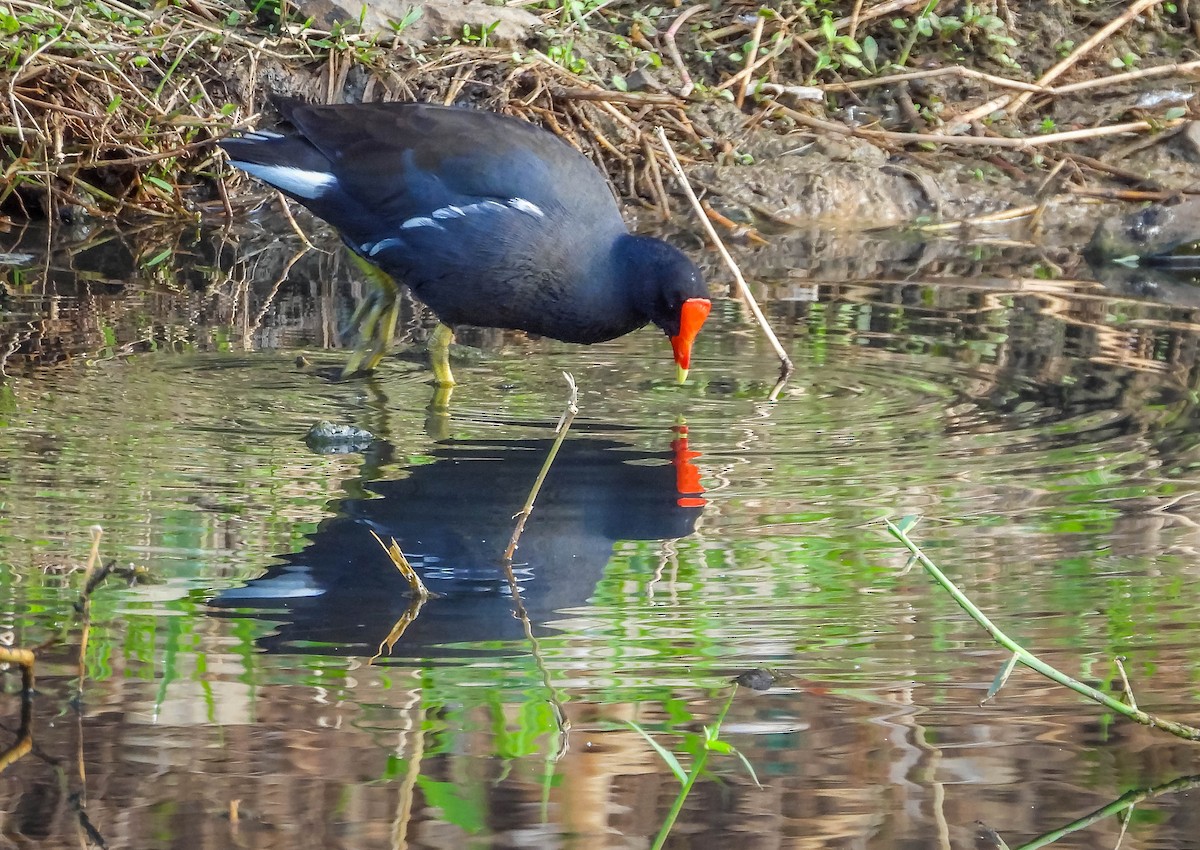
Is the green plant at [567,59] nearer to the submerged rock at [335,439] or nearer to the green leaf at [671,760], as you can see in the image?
the submerged rock at [335,439]

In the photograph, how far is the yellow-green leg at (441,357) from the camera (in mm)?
4652

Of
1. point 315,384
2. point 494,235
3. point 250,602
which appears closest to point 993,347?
point 494,235

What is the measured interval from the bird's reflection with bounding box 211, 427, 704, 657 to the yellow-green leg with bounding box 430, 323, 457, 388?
684mm

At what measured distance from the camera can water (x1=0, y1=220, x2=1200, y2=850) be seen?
217cm

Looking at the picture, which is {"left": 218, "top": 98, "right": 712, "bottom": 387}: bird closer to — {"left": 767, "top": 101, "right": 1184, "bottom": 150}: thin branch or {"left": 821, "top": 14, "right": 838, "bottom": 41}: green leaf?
{"left": 767, "top": 101, "right": 1184, "bottom": 150}: thin branch

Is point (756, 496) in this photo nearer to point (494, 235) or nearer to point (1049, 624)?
point (1049, 624)

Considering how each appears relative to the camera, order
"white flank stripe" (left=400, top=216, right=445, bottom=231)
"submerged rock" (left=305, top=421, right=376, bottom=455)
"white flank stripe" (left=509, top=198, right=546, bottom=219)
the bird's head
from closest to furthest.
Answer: "submerged rock" (left=305, top=421, right=376, bottom=455) → the bird's head → "white flank stripe" (left=509, top=198, right=546, bottom=219) → "white flank stripe" (left=400, top=216, right=445, bottom=231)

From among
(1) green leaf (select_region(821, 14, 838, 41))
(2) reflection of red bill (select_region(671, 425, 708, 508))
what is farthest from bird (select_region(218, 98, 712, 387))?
(1) green leaf (select_region(821, 14, 838, 41))

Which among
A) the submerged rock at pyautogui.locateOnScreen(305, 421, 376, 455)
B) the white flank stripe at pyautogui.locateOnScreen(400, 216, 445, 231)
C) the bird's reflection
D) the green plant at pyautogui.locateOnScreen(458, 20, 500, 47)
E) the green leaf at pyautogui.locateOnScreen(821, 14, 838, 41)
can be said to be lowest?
the bird's reflection

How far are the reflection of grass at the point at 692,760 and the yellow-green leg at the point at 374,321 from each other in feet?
8.44

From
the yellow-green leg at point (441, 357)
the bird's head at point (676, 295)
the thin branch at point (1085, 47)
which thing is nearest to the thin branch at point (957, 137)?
the thin branch at point (1085, 47)

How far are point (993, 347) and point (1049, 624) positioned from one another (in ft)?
7.74

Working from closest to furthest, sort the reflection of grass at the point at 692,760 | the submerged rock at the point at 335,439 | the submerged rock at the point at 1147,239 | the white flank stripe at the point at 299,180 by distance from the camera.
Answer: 1. the reflection of grass at the point at 692,760
2. the submerged rock at the point at 335,439
3. the white flank stripe at the point at 299,180
4. the submerged rock at the point at 1147,239

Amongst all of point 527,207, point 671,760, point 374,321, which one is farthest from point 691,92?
point 671,760
